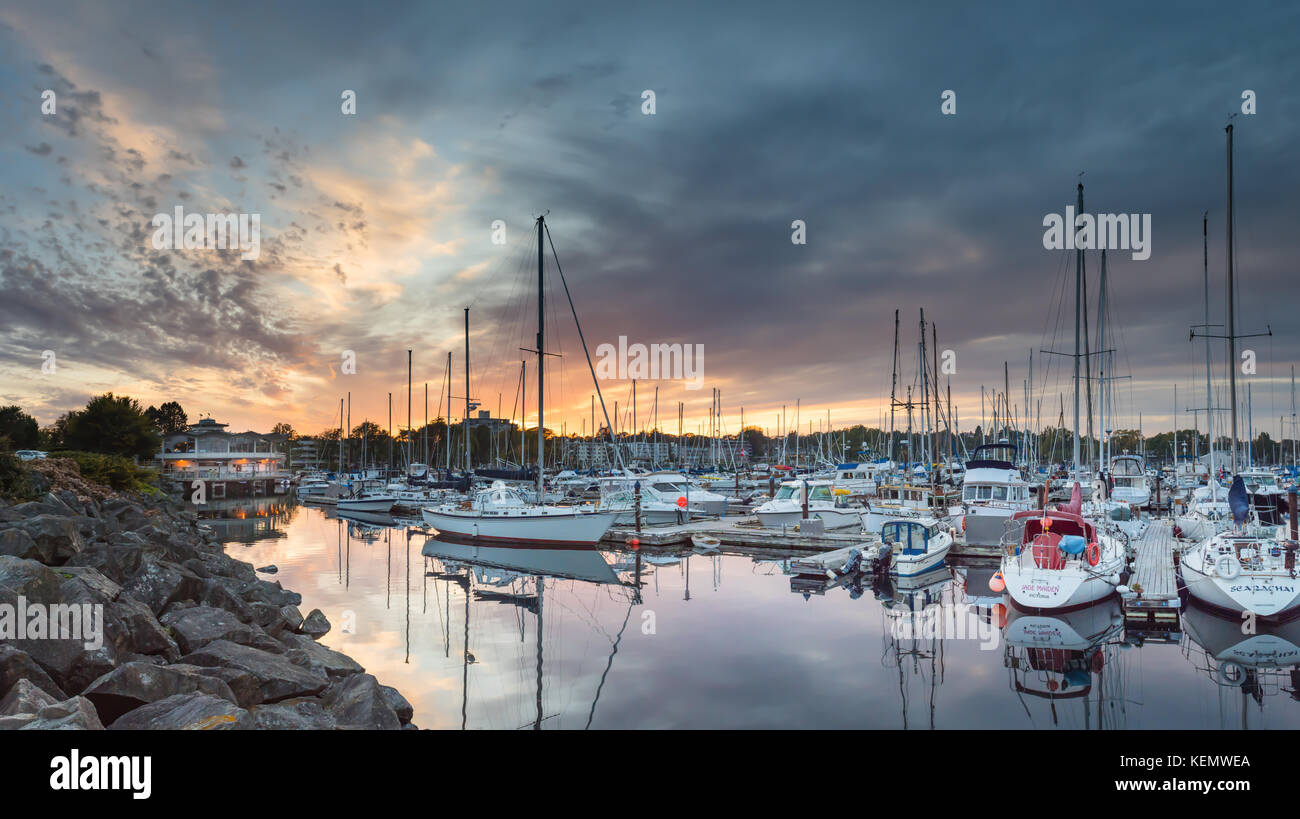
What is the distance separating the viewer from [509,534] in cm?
3809

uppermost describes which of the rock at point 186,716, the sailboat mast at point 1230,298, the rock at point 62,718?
the sailboat mast at point 1230,298

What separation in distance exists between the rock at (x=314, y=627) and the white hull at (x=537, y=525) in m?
16.9

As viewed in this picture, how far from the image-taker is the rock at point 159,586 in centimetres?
1330

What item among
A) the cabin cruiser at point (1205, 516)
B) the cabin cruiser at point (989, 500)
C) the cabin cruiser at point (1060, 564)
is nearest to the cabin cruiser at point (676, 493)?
the cabin cruiser at point (989, 500)

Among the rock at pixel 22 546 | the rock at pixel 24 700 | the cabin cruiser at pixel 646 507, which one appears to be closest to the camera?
the rock at pixel 24 700

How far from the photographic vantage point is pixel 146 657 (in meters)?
10.3

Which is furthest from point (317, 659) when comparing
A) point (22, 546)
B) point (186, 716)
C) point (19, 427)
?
point (19, 427)

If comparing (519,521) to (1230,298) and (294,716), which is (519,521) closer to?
(294,716)

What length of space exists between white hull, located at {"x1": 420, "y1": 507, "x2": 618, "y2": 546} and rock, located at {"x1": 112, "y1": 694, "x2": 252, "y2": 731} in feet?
90.8

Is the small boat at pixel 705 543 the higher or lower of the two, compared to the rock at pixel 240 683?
lower

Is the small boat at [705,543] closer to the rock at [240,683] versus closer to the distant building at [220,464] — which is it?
the rock at [240,683]

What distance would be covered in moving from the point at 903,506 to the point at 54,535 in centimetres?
3199
